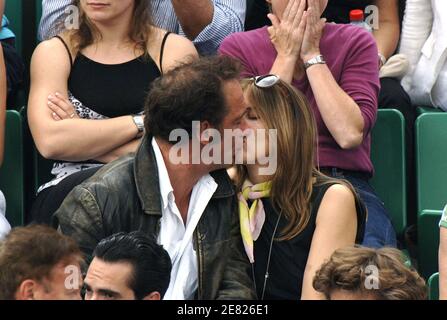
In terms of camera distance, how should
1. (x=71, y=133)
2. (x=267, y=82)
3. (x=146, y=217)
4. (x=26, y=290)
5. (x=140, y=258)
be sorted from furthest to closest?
(x=71, y=133)
(x=267, y=82)
(x=146, y=217)
(x=140, y=258)
(x=26, y=290)

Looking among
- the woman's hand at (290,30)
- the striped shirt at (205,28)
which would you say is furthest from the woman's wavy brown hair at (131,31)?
the woman's hand at (290,30)

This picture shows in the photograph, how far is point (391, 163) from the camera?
459 centimetres

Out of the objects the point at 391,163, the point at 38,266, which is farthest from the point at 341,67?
the point at 38,266

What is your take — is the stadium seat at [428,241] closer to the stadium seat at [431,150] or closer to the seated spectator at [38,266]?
the stadium seat at [431,150]

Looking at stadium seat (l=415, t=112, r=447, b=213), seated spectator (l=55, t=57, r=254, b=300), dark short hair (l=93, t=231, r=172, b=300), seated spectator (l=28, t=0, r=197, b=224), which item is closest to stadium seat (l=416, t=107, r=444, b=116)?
stadium seat (l=415, t=112, r=447, b=213)

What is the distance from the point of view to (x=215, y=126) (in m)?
3.58

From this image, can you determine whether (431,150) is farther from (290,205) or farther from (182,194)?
(182,194)

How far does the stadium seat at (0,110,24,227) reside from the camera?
437 centimetres

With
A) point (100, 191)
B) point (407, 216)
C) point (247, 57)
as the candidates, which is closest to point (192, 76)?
point (100, 191)

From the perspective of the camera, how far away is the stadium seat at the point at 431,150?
449 centimetres

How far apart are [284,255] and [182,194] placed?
0.37 m

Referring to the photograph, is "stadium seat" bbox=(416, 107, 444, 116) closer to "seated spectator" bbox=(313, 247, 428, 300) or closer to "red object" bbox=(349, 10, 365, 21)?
"red object" bbox=(349, 10, 365, 21)

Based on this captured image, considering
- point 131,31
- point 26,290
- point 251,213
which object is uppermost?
point 131,31

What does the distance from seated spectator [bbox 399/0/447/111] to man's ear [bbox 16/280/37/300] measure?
8.31 feet
